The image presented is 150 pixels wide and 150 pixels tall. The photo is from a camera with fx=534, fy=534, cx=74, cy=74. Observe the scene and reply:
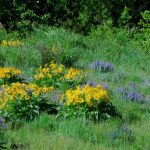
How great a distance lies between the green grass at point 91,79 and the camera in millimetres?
7059

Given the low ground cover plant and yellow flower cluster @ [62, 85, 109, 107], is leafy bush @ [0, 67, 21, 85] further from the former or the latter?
yellow flower cluster @ [62, 85, 109, 107]

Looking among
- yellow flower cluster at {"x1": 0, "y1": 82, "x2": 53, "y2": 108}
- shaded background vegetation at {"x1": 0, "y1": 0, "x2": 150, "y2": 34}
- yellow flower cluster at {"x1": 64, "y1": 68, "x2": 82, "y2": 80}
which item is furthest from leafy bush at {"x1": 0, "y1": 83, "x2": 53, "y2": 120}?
shaded background vegetation at {"x1": 0, "y1": 0, "x2": 150, "y2": 34}

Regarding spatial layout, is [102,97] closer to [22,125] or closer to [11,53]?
[22,125]

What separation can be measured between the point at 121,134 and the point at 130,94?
2.77 m

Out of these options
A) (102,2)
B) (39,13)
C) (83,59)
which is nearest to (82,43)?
(83,59)

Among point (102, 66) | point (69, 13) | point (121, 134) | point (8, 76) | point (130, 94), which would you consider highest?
point (8, 76)

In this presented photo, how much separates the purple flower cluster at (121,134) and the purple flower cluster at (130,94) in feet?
7.50

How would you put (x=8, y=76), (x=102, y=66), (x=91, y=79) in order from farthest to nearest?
(x=102, y=66) → (x=91, y=79) → (x=8, y=76)

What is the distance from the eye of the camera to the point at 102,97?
8234 millimetres

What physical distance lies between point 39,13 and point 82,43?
9.83m

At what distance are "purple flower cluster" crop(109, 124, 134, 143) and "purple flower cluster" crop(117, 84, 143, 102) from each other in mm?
2287

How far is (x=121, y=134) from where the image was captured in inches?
296

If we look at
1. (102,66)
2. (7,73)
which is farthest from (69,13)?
(7,73)

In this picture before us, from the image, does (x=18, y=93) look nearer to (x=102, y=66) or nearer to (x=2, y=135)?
(x=2, y=135)
